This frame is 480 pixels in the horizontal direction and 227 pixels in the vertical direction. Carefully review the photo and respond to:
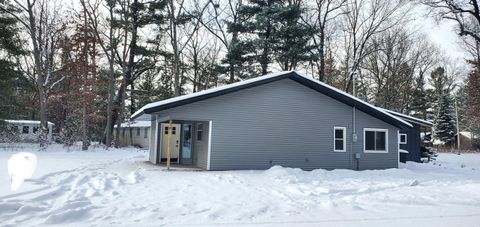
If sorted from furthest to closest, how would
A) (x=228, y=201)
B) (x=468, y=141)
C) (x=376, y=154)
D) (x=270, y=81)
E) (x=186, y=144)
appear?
1. (x=468, y=141)
2. (x=186, y=144)
3. (x=376, y=154)
4. (x=270, y=81)
5. (x=228, y=201)

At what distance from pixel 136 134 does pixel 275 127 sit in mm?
24170

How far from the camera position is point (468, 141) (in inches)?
1857

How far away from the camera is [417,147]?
72.8 ft

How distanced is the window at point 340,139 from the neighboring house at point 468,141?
3502 centimetres

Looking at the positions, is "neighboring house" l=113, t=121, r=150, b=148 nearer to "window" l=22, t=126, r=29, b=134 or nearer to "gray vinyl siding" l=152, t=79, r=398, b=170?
"window" l=22, t=126, r=29, b=134

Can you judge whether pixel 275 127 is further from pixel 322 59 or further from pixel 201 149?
pixel 322 59

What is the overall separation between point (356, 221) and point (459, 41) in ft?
103

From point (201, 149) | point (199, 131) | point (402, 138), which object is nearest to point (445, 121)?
point (402, 138)

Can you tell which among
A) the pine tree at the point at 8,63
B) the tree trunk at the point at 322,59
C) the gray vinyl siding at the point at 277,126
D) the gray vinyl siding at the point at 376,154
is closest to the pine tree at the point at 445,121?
the tree trunk at the point at 322,59

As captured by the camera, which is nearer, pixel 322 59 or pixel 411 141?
pixel 411 141

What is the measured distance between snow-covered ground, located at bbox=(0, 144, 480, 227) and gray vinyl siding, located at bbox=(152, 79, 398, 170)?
2.60m

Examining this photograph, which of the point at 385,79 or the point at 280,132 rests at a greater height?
the point at 385,79

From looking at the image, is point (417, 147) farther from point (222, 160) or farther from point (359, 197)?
point (359, 197)

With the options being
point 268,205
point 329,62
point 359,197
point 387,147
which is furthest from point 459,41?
point 268,205
